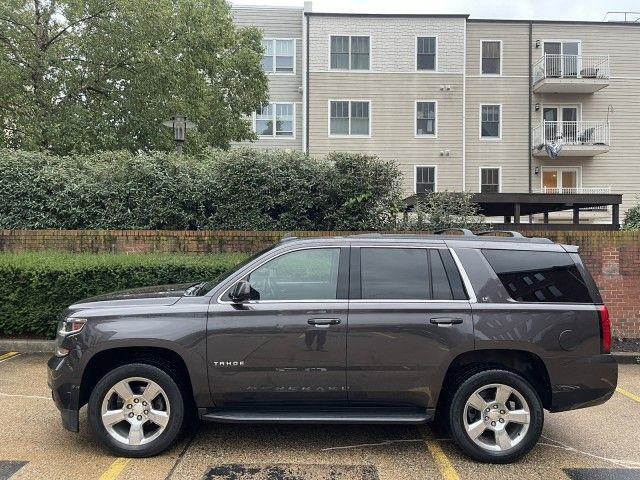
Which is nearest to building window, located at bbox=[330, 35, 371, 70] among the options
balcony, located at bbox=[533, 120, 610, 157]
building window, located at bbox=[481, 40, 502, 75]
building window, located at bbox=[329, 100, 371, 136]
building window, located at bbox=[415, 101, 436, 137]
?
building window, located at bbox=[329, 100, 371, 136]

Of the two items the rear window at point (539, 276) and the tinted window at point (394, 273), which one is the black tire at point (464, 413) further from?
the tinted window at point (394, 273)

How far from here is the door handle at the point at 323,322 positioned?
4.27 meters

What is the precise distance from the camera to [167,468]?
4082mm

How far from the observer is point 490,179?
24062mm

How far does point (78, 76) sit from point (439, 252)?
14.0 m

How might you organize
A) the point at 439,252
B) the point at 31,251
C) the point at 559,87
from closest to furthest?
the point at 439,252 → the point at 31,251 → the point at 559,87

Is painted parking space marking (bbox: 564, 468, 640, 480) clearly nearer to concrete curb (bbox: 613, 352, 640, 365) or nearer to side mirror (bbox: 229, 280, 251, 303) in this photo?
side mirror (bbox: 229, 280, 251, 303)

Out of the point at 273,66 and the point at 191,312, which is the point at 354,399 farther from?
the point at 273,66

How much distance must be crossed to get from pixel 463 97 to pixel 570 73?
4901 millimetres

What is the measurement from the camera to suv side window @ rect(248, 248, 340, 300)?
441 centimetres

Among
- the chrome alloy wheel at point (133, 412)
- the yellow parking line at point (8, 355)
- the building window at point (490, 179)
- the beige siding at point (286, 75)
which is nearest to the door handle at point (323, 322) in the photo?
the chrome alloy wheel at point (133, 412)

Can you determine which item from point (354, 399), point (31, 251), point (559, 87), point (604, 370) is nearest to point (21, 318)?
point (31, 251)

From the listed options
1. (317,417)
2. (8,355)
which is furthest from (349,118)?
(317,417)

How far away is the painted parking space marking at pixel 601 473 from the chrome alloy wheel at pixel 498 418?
1.43 ft
